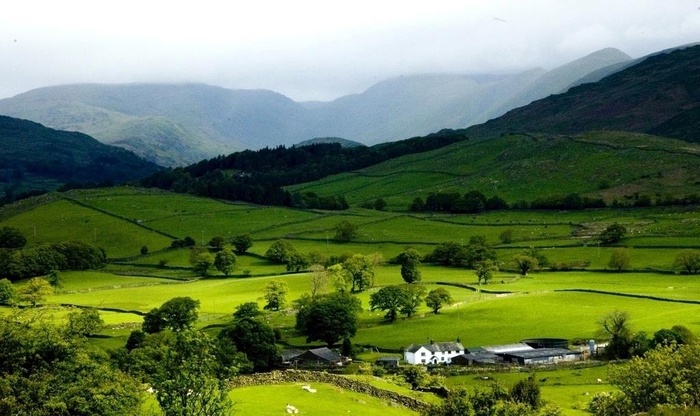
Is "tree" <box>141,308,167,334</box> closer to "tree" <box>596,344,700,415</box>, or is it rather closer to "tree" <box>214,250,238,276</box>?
"tree" <box>214,250,238,276</box>

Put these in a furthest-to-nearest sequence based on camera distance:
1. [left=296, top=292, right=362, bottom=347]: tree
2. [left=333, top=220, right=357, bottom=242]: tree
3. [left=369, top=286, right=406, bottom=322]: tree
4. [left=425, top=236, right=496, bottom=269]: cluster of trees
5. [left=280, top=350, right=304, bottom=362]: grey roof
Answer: [left=333, top=220, right=357, bottom=242]: tree < [left=425, top=236, right=496, bottom=269]: cluster of trees < [left=369, top=286, right=406, bottom=322]: tree < [left=296, top=292, right=362, bottom=347]: tree < [left=280, top=350, right=304, bottom=362]: grey roof

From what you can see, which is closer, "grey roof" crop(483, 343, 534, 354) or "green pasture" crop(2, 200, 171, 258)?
"grey roof" crop(483, 343, 534, 354)

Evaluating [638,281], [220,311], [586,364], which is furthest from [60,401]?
[638,281]

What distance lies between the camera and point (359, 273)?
108 metres

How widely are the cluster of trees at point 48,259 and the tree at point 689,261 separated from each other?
92.9m

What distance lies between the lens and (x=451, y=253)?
130 metres

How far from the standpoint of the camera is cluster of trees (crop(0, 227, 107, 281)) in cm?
12812

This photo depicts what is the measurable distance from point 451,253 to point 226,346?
70.1 meters

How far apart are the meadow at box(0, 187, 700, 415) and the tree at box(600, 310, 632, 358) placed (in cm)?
225

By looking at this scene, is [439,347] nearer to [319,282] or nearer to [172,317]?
[172,317]

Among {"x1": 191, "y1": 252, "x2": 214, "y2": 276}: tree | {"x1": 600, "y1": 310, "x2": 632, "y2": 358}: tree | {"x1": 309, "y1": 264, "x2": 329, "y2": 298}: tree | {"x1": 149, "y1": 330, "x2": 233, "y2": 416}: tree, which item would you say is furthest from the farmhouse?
{"x1": 191, "y1": 252, "x2": 214, "y2": 276}: tree

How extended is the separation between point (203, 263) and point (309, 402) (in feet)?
294

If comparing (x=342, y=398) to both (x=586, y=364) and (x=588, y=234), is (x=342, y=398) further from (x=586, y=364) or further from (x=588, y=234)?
(x=588, y=234)

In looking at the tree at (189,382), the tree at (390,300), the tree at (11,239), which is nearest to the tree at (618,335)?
the tree at (390,300)
